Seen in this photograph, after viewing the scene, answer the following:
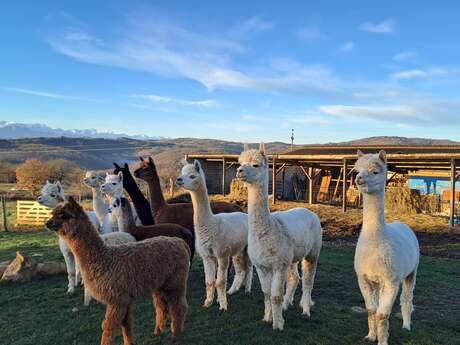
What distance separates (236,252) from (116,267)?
6.88ft

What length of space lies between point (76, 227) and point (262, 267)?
2078mm

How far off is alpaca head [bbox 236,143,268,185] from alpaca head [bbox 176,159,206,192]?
86 centimetres

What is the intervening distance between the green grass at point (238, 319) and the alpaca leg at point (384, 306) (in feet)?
1.60

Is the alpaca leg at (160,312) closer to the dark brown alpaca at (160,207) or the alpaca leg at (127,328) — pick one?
the alpaca leg at (127,328)

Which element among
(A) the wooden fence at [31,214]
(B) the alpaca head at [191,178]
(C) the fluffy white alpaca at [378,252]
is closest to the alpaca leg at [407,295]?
(C) the fluffy white alpaca at [378,252]

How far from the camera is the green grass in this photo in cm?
430

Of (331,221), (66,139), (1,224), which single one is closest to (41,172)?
(1,224)

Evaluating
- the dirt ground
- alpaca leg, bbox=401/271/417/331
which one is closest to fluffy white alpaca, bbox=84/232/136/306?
alpaca leg, bbox=401/271/417/331

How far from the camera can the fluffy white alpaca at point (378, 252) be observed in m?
3.69

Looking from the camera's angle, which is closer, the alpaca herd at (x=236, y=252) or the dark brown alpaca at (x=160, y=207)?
the alpaca herd at (x=236, y=252)

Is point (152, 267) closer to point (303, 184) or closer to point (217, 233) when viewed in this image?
point (217, 233)

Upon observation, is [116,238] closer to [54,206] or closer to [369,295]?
[54,206]

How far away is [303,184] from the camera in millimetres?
26125

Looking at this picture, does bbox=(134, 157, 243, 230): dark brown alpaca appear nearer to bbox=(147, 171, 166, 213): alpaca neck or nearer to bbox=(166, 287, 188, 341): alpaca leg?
bbox=(147, 171, 166, 213): alpaca neck
